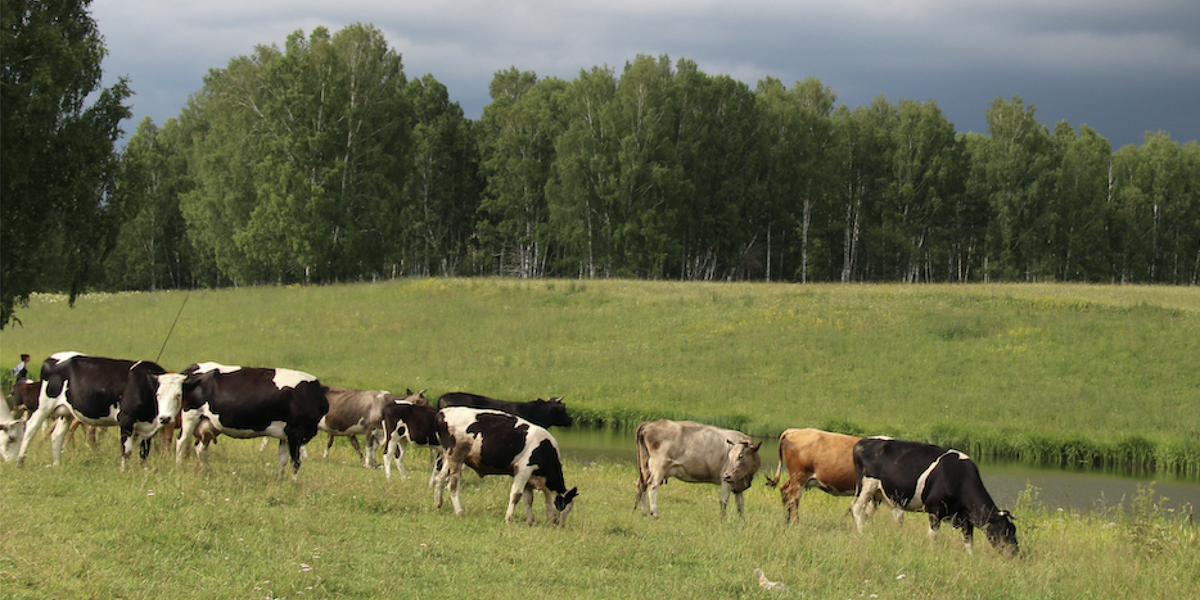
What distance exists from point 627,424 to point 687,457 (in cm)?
1517

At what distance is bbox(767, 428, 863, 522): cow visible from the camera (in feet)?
45.0

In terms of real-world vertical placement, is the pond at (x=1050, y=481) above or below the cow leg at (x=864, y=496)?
below

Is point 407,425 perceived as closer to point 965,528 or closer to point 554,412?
point 554,412

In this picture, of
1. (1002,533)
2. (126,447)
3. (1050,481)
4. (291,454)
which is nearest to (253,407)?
(291,454)

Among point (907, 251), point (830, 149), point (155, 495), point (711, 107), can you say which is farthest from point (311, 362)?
point (907, 251)

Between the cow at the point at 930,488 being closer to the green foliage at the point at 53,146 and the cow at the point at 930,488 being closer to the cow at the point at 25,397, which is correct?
the cow at the point at 25,397

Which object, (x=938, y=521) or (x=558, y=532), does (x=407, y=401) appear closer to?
(x=558, y=532)

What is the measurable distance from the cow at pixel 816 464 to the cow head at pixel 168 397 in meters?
8.82

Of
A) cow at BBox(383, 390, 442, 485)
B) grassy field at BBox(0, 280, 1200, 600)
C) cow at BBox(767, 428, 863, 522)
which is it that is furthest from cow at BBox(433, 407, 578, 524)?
cow at BBox(767, 428, 863, 522)

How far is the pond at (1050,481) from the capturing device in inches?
747

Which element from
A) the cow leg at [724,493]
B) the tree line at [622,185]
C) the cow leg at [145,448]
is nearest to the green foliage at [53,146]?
the cow leg at [145,448]

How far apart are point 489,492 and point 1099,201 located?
249 ft

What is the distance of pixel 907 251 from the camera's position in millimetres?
71375

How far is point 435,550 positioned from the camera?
30.9 ft
